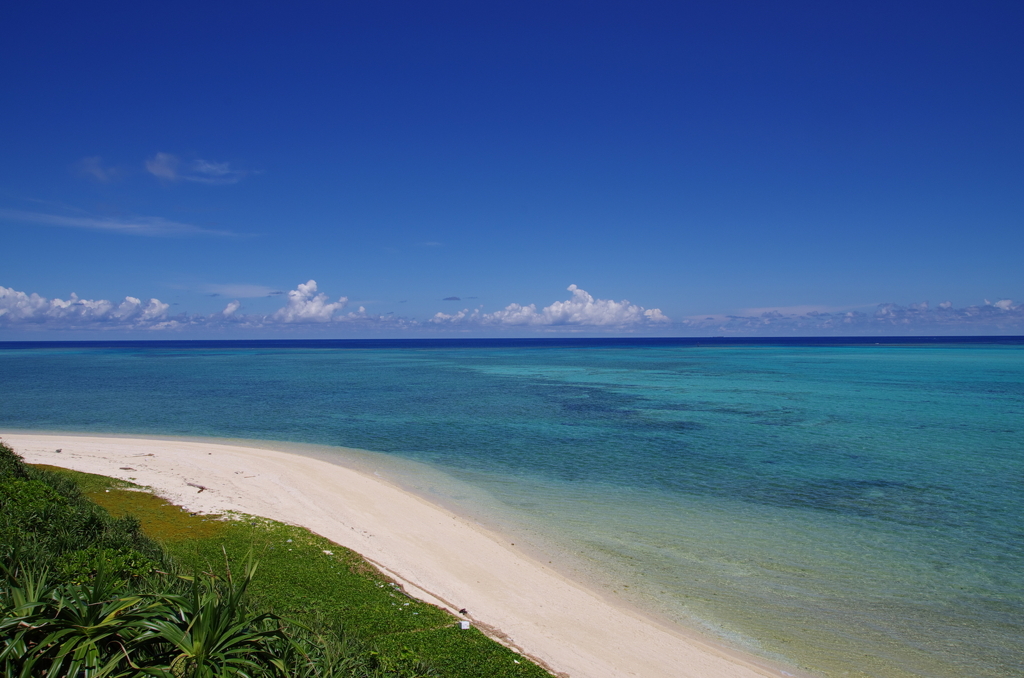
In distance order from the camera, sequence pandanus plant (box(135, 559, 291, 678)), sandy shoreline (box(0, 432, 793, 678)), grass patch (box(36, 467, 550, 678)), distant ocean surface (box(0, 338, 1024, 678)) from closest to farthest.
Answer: pandanus plant (box(135, 559, 291, 678)), grass patch (box(36, 467, 550, 678)), sandy shoreline (box(0, 432, 793, 678)), distant ocean surface (box(0, 338, 1024, 678))

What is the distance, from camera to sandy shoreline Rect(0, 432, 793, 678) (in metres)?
11.2

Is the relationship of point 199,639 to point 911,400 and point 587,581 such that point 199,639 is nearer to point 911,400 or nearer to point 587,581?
point 587,581

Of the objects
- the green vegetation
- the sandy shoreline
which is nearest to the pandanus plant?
the green vegetation

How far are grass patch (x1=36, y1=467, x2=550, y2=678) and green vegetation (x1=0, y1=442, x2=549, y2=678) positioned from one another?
39 millimetres

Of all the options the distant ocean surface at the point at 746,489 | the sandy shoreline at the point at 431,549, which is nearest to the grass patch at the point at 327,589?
the sandy shoreline at the point at 431,549

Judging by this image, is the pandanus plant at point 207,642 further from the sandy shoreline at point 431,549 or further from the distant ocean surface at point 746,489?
the distant ocean surface at point 746,489

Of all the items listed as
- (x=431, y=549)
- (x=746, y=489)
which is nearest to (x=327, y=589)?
(x=431, y=549)

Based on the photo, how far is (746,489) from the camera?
23.6 metres

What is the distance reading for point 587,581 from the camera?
49.5 feet

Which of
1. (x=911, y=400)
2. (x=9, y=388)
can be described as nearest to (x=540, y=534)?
(x=911, y=400)

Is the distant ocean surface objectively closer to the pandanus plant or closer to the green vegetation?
the green vegetation

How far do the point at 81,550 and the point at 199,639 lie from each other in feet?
14.6

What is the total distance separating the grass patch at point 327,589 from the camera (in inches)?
379

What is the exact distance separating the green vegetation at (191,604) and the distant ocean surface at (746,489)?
6211 mm
